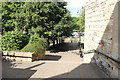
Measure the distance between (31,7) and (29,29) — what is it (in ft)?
7.70

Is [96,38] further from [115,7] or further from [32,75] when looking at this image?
[32,75]

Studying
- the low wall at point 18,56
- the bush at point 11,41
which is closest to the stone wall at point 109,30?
the low wall at point 18,56

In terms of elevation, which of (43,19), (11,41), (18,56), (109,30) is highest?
(43,19)

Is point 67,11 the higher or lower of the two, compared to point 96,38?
higher

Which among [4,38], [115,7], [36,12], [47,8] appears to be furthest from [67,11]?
[115,7]

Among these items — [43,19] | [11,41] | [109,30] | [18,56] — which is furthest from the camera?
[43,19]

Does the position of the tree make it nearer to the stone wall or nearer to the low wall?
the low wall

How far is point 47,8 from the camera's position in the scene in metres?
13.7

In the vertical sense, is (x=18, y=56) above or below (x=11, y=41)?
below

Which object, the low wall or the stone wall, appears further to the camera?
the low wall

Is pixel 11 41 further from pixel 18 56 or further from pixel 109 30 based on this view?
pixel 109 30

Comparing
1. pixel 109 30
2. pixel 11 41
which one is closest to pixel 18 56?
pixel 11 41

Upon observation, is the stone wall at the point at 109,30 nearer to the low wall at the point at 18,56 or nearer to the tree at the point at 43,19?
the low wall at the point at 18,56

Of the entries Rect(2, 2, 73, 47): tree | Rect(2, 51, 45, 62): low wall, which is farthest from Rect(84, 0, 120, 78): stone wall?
Rect(2, 2, 73, 47): tree
